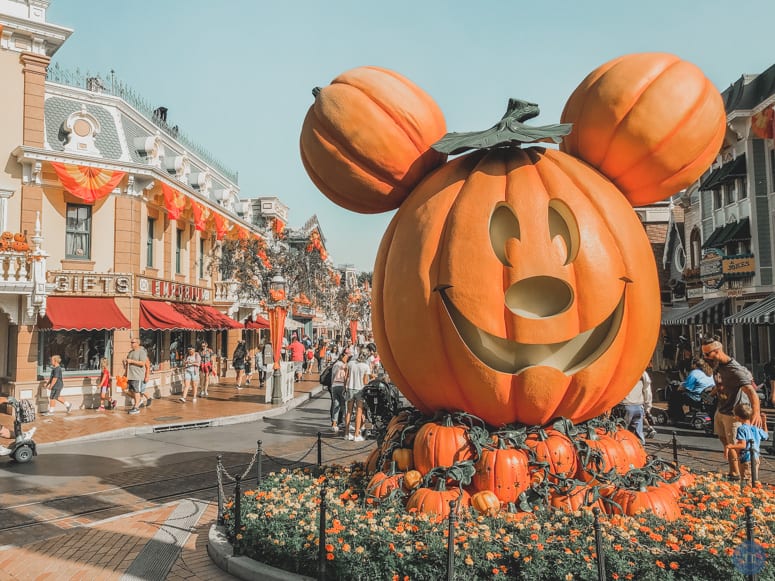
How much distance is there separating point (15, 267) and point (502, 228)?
1405 centimetres

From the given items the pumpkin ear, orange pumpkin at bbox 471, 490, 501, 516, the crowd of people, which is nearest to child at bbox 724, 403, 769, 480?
the crowd of people

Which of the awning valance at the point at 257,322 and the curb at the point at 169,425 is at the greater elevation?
the awning valance at the point at 257,322

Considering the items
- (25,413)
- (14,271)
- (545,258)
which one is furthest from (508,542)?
(14,271)

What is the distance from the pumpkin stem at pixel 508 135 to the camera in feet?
17.3

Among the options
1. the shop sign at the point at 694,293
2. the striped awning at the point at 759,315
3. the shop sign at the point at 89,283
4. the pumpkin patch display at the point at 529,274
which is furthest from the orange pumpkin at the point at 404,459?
the shop sign at the point at 694,293

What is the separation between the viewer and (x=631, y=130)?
517 centimetres

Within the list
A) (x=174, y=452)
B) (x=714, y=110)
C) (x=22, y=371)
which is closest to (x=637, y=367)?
(x=714, y=110)

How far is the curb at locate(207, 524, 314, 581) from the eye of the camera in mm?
4887

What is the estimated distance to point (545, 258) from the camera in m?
4.95

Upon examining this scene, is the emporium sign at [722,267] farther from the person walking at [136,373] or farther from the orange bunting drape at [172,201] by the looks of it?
the person walking at [136,373]

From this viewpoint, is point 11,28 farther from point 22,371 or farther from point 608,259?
point 608,259

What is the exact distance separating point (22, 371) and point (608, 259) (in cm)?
1626

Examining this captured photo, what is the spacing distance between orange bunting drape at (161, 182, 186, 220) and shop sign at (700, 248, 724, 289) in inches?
749

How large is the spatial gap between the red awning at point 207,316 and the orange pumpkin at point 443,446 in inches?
688
